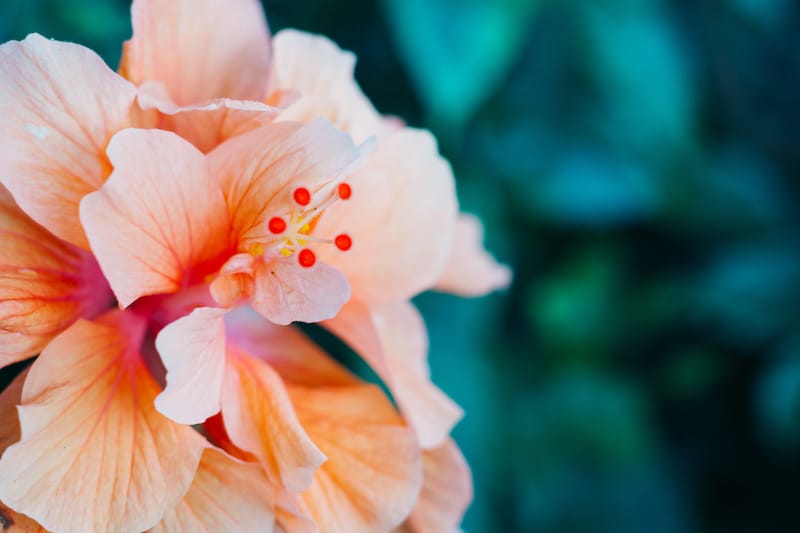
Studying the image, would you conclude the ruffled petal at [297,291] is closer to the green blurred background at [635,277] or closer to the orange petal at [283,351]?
the orange petal at [283,351]

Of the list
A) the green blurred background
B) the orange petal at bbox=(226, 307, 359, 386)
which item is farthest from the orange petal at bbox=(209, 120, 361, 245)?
the green blurred background

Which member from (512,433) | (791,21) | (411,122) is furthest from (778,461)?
(411,122)

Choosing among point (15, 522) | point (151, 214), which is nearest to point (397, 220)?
point (151, 214)

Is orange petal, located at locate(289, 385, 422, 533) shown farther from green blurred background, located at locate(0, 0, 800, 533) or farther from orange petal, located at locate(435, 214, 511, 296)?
green blurred background, located at locate(0, 0, 800, 533)

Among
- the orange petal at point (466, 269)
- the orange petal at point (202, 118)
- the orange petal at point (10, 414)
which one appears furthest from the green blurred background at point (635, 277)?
the orange petal at point (10, 414)

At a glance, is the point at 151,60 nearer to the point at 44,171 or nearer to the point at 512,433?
the point at 44,171

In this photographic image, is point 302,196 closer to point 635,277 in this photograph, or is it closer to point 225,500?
point 225,500

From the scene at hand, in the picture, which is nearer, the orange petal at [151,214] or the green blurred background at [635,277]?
the orange petal at [151,214]
